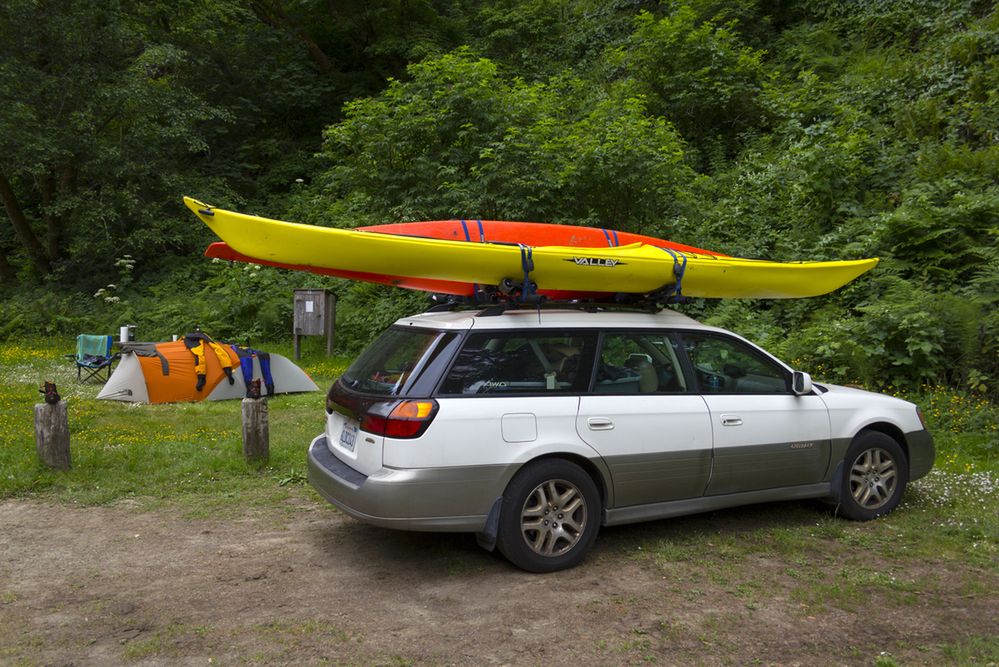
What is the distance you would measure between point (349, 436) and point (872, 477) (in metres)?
4.02

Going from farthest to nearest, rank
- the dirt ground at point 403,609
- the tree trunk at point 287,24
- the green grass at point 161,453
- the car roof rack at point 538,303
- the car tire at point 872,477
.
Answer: the tree trunk at point 287,24 → the green grass at point 161,453 → the car tire at point 872,477 → the car roof rack at point 538,303 → the dirt ground at point 403,609

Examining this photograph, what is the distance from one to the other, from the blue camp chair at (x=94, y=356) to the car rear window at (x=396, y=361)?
29.7 ft

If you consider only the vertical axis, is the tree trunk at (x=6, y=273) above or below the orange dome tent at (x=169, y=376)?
above

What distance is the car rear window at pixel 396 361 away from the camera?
4559 mm

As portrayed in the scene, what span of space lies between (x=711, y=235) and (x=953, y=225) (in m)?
3.65

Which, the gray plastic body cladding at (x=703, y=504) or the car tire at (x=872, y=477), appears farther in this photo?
the car tire at (x=872, y=477)

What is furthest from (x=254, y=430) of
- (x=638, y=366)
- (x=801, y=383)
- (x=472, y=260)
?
(x=801, y=383)

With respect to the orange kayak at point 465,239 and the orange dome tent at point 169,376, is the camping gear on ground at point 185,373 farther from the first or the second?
the orange kayak at point 465,239

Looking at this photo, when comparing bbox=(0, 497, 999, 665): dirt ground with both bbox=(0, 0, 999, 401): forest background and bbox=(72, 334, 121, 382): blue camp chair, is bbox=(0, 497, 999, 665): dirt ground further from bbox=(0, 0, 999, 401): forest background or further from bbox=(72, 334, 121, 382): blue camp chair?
bbox=(72, 334, 121, 382): blue camp chair

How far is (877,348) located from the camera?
8.84 metres

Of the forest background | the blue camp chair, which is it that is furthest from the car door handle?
the blue camp chair

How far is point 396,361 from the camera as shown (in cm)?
477

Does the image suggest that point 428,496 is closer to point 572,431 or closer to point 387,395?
point 387,395

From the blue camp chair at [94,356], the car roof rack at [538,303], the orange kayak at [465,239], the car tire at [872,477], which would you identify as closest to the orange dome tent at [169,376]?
the blue camp chair at [94,356]
